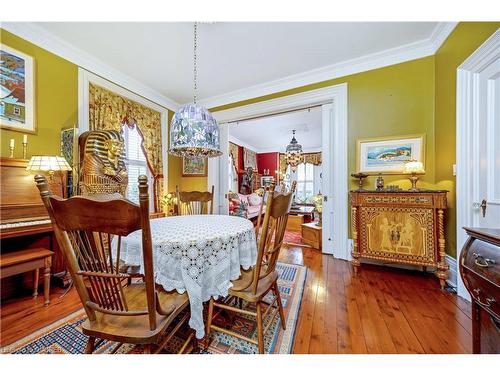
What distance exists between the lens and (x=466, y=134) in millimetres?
1810

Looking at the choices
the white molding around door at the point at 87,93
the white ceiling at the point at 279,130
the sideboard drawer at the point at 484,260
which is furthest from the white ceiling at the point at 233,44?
the sideboard drawer at the point at 484,260

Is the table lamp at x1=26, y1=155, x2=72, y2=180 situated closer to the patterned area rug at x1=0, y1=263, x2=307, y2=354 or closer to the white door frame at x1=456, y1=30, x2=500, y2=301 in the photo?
the patterned area rug at x1=0, y1=263, x2=307, y2=354

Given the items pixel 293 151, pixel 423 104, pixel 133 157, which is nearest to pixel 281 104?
pixel 423 104

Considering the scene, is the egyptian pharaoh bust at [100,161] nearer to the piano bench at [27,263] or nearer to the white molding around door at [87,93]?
the white molding around door at [87,93]

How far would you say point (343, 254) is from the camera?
2.83m

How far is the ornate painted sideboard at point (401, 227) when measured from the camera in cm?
203

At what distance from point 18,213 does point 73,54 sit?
1971mm

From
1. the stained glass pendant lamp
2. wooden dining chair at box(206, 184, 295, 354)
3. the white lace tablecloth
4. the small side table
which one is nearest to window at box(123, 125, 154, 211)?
the stained glass pendant lamp

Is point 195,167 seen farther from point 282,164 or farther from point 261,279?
point 282,164

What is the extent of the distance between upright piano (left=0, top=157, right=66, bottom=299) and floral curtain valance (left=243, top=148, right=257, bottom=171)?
19.9 ft

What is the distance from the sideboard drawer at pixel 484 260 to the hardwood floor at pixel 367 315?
2.22 ft

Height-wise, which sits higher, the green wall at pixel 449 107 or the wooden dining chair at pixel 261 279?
the green wall at pixel 449 107

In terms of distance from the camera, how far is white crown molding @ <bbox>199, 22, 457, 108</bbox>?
2309 millimetres
